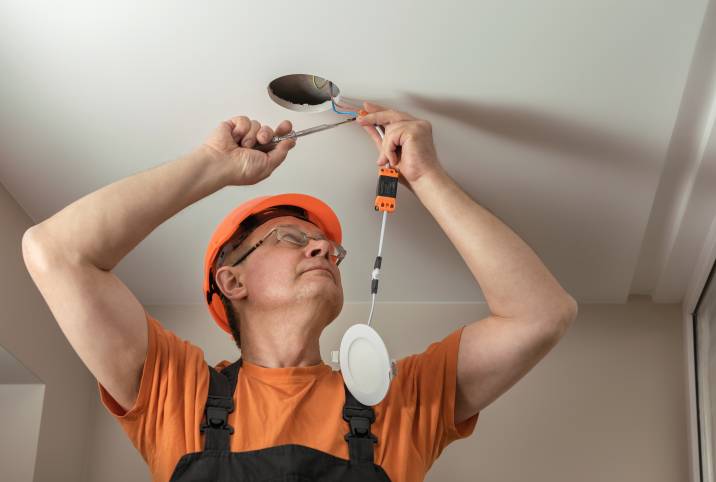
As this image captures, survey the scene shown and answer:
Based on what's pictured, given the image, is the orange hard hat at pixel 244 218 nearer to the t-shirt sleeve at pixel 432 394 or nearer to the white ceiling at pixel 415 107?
the white ceiling at pixel 415 107

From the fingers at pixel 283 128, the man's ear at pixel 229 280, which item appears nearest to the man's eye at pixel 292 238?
the man's ear at pixel 229 280

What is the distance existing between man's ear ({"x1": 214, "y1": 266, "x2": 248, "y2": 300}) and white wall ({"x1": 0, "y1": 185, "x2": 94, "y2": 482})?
53cm

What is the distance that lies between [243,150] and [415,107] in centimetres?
37

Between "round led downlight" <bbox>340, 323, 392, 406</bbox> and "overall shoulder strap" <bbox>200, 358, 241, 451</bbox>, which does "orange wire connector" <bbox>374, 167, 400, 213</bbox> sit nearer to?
"round led downlight" <bbox>340, 323, 392, 406</bbox>

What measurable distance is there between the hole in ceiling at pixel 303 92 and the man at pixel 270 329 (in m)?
0.07

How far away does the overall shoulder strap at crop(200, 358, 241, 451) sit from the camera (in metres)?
1.90

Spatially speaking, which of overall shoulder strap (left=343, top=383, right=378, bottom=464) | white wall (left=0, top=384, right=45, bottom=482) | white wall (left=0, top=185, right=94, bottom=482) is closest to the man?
overall shoulder strap (left=343, top=383, right=378, bottom=464)

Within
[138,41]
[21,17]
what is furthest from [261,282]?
[21,17]

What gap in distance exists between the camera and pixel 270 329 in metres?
2.14

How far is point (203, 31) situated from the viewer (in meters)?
1.86

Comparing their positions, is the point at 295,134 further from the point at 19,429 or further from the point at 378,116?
the point at 19,429

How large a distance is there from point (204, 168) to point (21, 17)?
0.43 metres

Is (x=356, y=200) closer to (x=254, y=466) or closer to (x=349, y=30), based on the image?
(x=349, y=30)

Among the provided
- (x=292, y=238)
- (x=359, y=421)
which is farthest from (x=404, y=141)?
(x=359, y=421)
